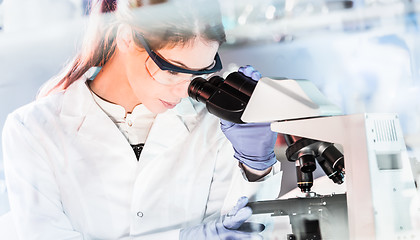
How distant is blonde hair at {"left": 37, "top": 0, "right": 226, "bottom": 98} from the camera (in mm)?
1351

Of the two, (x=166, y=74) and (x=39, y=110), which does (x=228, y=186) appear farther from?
(x=39, y=110)

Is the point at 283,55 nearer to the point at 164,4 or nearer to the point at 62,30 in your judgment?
the point at 164,4

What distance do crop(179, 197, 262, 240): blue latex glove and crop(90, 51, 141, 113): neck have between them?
1.38ft

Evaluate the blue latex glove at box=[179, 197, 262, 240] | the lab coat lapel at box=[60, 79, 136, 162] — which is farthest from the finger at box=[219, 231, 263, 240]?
the lab coat lapel at box=[60, 79, 136, 162]

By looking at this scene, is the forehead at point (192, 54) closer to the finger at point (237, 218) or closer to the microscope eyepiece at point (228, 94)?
the microscope eyepiece at point (228, 94)

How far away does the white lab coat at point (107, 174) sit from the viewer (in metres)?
1.39

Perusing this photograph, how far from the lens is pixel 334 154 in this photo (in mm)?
Result: 914

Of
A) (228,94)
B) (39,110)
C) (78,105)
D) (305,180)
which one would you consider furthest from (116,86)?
(305,180)

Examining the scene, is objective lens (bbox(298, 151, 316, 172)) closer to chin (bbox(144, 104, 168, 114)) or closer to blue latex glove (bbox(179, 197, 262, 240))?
blue latex glove (bbox(179, 197, 262, 240))

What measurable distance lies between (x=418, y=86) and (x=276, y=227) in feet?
2.34

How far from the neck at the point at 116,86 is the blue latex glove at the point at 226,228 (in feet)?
1.38

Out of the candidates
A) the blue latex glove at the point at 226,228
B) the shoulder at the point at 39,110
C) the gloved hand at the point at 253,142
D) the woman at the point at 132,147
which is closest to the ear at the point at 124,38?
the woman at the point at 132,147

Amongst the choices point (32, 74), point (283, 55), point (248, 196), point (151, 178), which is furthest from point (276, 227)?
point (32, 74)

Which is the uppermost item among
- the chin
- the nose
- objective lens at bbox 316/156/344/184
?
the nose
